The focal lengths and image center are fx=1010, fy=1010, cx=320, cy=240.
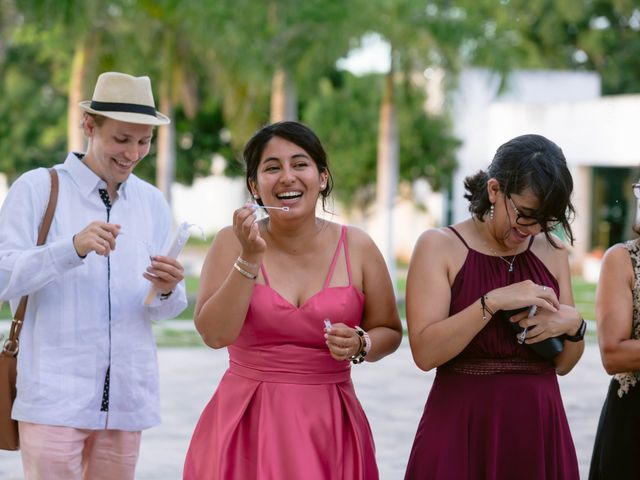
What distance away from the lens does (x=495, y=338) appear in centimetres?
339

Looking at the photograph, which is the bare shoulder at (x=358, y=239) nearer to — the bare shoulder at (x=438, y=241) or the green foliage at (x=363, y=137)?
the bare shoulder at (x=438, y=241)

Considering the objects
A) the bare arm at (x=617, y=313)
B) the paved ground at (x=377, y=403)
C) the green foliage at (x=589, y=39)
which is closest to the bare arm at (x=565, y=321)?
the bare arm at (x=617, y=313)

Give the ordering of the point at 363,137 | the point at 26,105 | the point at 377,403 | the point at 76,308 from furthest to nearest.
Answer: the point at 26,105
the point at 363,137
the point at 377,403
the point at 76,308

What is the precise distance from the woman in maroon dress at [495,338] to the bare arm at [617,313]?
207mm

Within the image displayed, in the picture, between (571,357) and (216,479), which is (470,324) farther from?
(216,479)

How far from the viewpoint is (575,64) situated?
4266cm

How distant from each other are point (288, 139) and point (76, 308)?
3.42ft

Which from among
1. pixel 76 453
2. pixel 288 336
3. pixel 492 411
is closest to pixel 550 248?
pixel 492 411

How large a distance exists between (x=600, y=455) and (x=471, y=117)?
101 ft

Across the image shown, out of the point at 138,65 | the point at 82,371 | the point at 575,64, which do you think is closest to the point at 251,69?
the point at 138,65

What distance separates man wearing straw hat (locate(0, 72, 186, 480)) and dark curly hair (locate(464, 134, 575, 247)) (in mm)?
1315

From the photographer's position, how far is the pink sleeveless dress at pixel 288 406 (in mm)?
3430

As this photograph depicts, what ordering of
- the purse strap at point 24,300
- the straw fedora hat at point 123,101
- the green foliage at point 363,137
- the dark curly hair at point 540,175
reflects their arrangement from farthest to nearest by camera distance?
the green foliage at point 363,137 → the straw fedora hat at point 123,101 → the purse strap at point 24,300 → the dark curly hair at point 540,175

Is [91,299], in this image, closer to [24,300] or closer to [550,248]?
[24,300]
